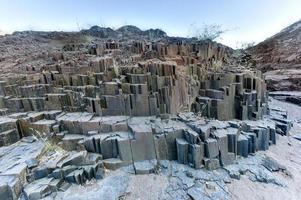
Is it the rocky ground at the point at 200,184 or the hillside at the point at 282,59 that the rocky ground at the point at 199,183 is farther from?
the hillside at the point at 282,59

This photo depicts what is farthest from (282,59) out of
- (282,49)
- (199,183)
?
(199,183)

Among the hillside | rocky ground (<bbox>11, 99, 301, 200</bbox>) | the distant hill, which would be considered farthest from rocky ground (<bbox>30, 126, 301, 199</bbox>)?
the distant hill

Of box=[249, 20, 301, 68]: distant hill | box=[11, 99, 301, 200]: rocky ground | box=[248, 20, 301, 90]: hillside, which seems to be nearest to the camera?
box=[11, 99, 301, 200]: rocky ground

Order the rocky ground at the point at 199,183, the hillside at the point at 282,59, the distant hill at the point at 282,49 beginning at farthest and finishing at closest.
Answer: the distant hill at the point at 282,49 → the hillside at the point at 282,59 → the rocky ground at the point at 199,183

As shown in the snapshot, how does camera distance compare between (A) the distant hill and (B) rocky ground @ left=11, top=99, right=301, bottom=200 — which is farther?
(A) the distant hill

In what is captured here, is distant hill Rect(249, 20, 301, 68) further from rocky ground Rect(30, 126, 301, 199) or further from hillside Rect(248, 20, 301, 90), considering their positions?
rocky ground Rect(30, 126, 301, 199)

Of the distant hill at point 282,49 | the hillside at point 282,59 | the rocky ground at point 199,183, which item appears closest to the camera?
the rocky ground at point 199,183

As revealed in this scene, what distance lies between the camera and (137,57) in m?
6.96

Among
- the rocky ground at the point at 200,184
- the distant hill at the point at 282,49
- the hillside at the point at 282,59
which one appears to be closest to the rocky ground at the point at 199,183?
the rocky ground at the point at 200,184

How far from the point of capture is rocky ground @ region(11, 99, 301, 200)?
142 inches

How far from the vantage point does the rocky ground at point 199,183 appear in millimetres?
3598

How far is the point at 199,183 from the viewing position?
387 cm

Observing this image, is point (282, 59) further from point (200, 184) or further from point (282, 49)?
point (200, 184)

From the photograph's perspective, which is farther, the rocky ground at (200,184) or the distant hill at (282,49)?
the distant hill at (282,49)
